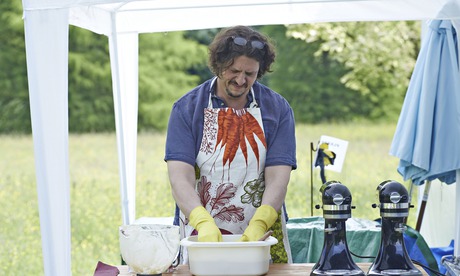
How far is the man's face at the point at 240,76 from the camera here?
2.68m

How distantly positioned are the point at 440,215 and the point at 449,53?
1247mm

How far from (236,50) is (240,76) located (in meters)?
0.09

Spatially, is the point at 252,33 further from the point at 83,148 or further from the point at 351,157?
the point at 83,148

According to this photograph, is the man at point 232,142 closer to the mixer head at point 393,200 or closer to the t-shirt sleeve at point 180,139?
the t-shirt sleeve at point 180,139

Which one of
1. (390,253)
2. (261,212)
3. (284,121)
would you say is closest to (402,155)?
(284,121)

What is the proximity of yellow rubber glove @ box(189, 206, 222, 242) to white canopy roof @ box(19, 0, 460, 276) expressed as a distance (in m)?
0.52

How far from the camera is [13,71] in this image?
1531cm

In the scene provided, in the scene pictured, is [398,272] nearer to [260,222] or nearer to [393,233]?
[393,233]

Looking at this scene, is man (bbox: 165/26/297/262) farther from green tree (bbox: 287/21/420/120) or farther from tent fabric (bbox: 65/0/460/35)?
green tree (bbox: 287/21/420/120)

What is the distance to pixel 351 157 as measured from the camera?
1180 centimetres

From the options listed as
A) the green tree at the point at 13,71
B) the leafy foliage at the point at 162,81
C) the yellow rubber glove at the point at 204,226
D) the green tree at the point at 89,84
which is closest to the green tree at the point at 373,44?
the leafy foliage at the point at 162,81

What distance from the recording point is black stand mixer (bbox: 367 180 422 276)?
214 cm

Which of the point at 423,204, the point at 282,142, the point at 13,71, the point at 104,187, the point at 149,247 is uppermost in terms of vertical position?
the point at 13,71

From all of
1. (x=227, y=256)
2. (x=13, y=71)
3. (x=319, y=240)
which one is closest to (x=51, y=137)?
(x=227, y=256)
